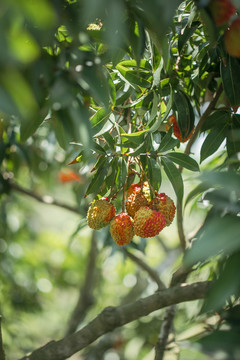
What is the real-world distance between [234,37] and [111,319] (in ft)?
2.66

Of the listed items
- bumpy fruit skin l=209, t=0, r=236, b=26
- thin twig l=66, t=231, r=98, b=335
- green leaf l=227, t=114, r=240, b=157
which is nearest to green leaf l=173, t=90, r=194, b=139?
green leaf l=227, t=114, r=240, b=157

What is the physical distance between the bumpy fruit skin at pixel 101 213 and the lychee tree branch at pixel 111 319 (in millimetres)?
324

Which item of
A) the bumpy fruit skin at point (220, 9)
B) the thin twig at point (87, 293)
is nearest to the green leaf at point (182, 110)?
the bumpy fruit skin at point (220, 9)

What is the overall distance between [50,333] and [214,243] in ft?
10.4

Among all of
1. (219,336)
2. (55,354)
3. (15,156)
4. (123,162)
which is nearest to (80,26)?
(123,162)

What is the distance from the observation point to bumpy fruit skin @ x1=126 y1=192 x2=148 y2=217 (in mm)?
1089

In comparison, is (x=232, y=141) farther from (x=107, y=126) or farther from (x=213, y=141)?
(x=107, y=126)

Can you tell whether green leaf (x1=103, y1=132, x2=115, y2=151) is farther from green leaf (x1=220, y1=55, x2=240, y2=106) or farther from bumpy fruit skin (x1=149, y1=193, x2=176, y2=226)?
green leaf (x1=220, y1=55, x2=240, y2=106)

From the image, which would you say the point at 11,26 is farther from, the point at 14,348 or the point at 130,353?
the point at 14,348

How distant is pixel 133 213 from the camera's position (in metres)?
1.13

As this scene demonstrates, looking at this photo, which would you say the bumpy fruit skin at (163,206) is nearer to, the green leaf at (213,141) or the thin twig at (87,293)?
the green leaf at (213,141)

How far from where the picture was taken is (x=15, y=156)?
1979 millimetres

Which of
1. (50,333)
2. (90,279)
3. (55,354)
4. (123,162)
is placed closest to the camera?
(123,162)

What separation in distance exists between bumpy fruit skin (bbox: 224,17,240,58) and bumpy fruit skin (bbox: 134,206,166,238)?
37 centimetres
